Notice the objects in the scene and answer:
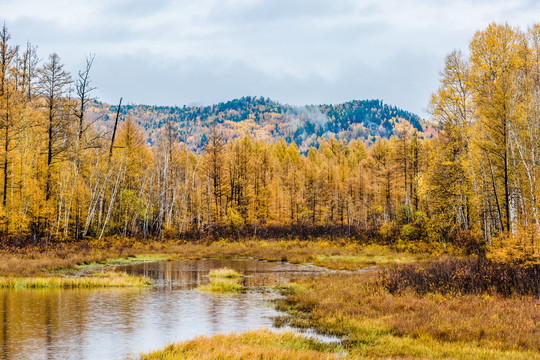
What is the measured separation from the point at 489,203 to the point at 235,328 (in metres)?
20.9

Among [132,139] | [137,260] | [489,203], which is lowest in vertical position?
[137,260]

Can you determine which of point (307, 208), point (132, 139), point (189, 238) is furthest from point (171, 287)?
point (307, 208)

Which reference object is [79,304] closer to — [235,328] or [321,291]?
[235,328]

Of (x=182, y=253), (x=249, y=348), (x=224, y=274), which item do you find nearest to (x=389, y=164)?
(x=182, y=253)

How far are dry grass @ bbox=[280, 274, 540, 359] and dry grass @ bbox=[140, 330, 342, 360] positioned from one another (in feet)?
3.96

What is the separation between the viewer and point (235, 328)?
12969 millimetres

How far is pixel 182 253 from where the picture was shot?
124 ft

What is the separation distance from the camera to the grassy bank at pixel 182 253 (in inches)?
1023

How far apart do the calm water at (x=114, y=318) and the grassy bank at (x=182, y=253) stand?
7597mm

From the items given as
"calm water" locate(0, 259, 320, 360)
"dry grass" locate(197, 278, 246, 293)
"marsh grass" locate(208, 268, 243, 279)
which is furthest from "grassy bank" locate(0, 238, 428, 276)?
"dry grass" locate(197, 278, 246, 293)

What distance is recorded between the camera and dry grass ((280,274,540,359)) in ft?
32.0

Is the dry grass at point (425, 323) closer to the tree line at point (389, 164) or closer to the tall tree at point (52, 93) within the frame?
the tree line at point (389, 164)

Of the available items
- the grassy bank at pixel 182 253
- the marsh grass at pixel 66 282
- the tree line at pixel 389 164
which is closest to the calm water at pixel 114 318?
the marsh grass at pixel 66 282

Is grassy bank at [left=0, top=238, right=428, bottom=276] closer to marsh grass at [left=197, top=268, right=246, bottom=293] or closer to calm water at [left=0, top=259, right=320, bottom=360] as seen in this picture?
calm water at [left=0, top=259, right=320, bottom=360]
